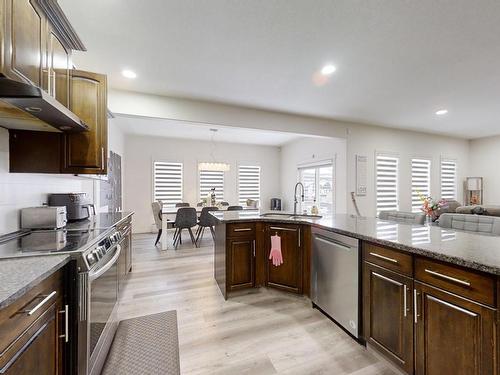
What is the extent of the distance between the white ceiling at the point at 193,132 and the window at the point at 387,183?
2.10 meters

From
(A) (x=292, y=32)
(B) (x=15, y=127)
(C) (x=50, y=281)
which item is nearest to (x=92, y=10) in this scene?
(B) (x=15, y=127)

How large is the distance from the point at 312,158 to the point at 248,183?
7.54ft

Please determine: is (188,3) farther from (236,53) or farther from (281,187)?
(281,187)

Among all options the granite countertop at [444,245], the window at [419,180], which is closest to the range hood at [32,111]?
the granite countertop at [444,245]

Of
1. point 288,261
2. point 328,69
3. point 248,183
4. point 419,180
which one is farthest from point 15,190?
point 419,180

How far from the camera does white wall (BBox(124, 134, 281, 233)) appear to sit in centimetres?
626

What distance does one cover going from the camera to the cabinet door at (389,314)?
1419 mm

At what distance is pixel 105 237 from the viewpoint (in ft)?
5.67

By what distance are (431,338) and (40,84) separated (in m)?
2.79

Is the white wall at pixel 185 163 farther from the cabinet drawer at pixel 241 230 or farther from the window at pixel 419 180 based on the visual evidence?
the cabinet drawer at pixel 241 230

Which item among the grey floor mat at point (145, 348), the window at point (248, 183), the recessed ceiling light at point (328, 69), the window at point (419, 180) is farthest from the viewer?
the window at point (248, 183)

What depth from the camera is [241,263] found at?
262cm

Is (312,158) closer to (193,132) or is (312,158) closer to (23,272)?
(193,132)

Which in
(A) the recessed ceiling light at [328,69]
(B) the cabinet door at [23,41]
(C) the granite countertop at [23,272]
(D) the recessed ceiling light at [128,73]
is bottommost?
(C) the granite countertop at [23,272]
